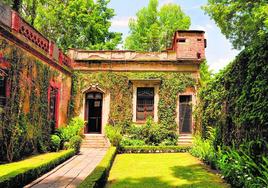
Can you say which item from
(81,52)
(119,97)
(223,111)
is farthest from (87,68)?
(223,111)

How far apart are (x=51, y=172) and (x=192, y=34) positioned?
1551cm

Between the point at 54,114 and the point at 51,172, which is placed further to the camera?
the point at 54,114

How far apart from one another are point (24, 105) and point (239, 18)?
1546 cm

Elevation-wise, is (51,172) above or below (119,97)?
below

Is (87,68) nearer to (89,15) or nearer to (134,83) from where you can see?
(134,83)

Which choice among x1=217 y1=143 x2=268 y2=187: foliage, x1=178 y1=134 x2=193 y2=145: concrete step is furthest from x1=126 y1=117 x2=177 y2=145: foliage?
x1=217 y1=143 x2=268 y2=187: foliage

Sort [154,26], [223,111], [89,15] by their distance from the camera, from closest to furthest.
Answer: [223,111] < [89,15] < [154,26]

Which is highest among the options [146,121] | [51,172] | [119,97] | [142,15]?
[142,15]

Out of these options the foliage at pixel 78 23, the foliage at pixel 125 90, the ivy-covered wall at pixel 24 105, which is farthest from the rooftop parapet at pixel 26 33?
the foliage at pixel 78 23

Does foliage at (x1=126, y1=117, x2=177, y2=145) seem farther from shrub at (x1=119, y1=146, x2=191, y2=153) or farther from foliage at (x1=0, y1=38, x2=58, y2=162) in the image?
foliage at (x1=0, y1=38, x2=58, y2=162)

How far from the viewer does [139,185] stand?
7836 mm

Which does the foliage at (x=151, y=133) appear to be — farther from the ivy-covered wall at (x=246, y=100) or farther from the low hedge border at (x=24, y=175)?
the low hedge border at (x=24, y=175)

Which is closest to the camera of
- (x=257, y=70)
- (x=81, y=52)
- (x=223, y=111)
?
(x=257, y=70)

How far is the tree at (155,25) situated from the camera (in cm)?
3475
